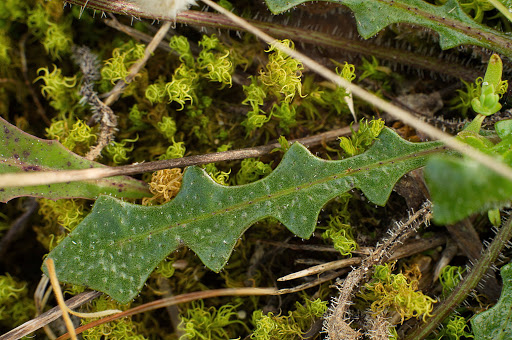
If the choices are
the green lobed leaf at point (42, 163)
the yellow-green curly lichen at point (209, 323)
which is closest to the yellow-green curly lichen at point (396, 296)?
the yellow-green curly lichen at point (209, 323)

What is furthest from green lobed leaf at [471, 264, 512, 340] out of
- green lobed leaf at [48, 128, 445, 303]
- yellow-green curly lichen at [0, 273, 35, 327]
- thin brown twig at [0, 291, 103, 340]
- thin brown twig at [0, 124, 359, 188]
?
yellow-green curly lichen at [0, 273, 35, 327]

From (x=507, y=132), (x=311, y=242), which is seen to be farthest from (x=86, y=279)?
(x=507, y=132)

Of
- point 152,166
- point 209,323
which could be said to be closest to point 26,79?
point 152,166

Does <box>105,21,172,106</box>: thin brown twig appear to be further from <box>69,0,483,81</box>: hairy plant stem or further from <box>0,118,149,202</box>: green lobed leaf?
<box>0,118,149,202</box>: green lobed leaf

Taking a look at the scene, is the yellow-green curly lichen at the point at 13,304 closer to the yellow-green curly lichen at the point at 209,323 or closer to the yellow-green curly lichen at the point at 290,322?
the yellow-green curly lichen at the point at 209,323

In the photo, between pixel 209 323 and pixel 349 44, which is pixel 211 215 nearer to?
pixel 209 323

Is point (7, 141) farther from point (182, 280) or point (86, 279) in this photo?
point (182, 280)
